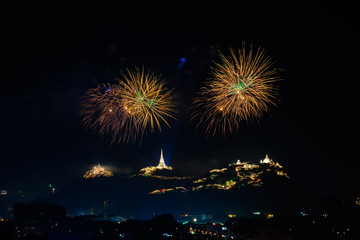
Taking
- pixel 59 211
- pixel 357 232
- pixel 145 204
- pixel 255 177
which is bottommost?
pixel 357 232

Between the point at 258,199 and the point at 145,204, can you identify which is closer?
the point at 258,199

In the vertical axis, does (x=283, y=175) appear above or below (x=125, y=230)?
above

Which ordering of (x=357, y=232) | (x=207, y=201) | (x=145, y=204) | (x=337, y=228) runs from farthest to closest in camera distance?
(x=145, y=204)
(x=207, y=201)
(x=337, y=228)
(x=357, y=232)

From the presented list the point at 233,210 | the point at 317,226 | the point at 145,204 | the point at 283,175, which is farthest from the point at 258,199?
the point at 317,226

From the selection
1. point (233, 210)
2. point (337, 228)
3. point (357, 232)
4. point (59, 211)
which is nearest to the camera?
point (357, 232)

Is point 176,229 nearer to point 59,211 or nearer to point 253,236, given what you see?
point 253,236

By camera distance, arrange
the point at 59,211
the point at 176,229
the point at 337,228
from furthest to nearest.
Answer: the point at 59,211
the point at 176,229
the point at 337,228

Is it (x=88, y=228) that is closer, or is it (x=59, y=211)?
(x=88, y=228)

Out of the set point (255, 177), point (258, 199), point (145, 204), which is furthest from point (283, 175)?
point (145, 204)

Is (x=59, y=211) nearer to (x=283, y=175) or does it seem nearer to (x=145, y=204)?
(x=145, y=204)
